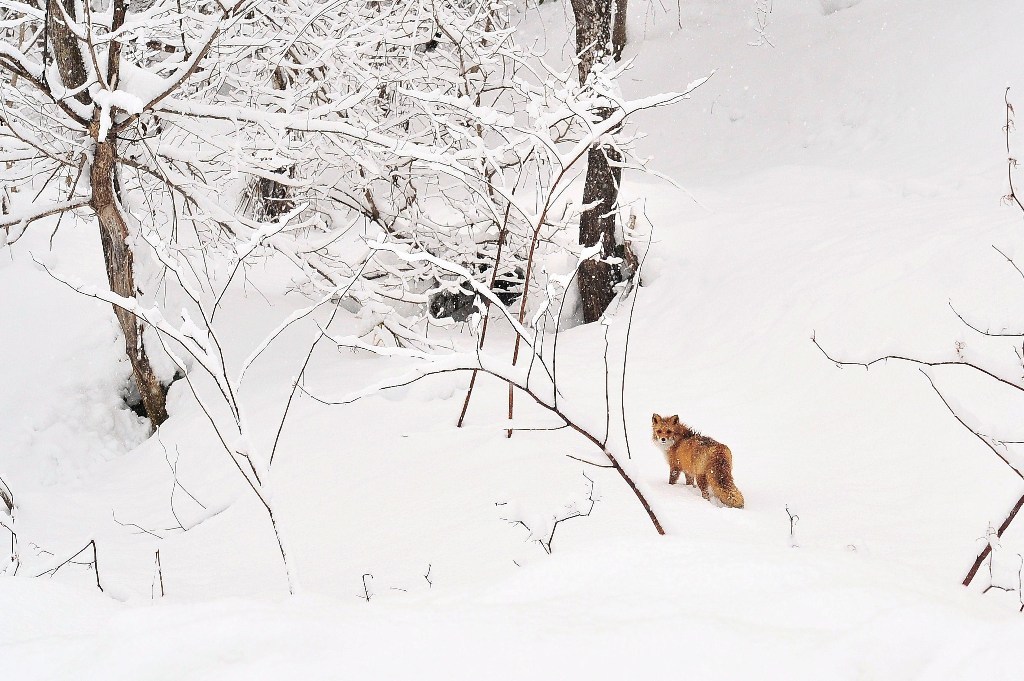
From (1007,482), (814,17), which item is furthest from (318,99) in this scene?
(814,17)

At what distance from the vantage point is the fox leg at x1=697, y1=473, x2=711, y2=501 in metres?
3.27

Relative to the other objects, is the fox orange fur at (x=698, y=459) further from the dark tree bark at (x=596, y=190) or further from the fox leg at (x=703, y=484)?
the dark tree bark at (x=596, y=190)

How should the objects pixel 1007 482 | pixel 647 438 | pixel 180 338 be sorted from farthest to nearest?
pixel 647 438
pixel 1007 482
pixel 180 338

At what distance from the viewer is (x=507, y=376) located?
204 centimetres

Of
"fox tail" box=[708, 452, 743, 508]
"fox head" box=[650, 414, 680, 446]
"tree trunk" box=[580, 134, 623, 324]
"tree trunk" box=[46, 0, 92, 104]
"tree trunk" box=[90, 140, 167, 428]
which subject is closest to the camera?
"fox tail" box=[708, 452, 743, 508]

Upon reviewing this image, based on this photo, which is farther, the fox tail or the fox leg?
the fox leg

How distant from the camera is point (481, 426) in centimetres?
409

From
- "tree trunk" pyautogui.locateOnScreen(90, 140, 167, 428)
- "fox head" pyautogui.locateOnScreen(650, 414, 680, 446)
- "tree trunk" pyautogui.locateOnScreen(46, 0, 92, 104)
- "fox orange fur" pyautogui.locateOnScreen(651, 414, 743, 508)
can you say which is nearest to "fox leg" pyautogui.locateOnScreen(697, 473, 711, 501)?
"fox orange fur" pyautogui.locateOnScreen(651, 414, 743, 508)

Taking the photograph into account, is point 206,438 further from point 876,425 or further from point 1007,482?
point 1007,482

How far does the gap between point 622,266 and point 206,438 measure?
3586 millimetres

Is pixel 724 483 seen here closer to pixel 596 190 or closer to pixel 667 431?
pixel 667 431

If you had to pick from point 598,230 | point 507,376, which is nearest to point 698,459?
point 507,376

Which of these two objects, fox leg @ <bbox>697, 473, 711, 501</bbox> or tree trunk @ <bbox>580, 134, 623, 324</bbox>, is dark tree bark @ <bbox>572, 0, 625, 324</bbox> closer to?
tree trunk @ <bbox>580, 134, 623, 324</bbox>

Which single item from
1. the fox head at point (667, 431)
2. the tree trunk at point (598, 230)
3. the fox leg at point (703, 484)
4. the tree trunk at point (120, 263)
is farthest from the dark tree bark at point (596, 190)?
the tree trunk at point (120, 263)
